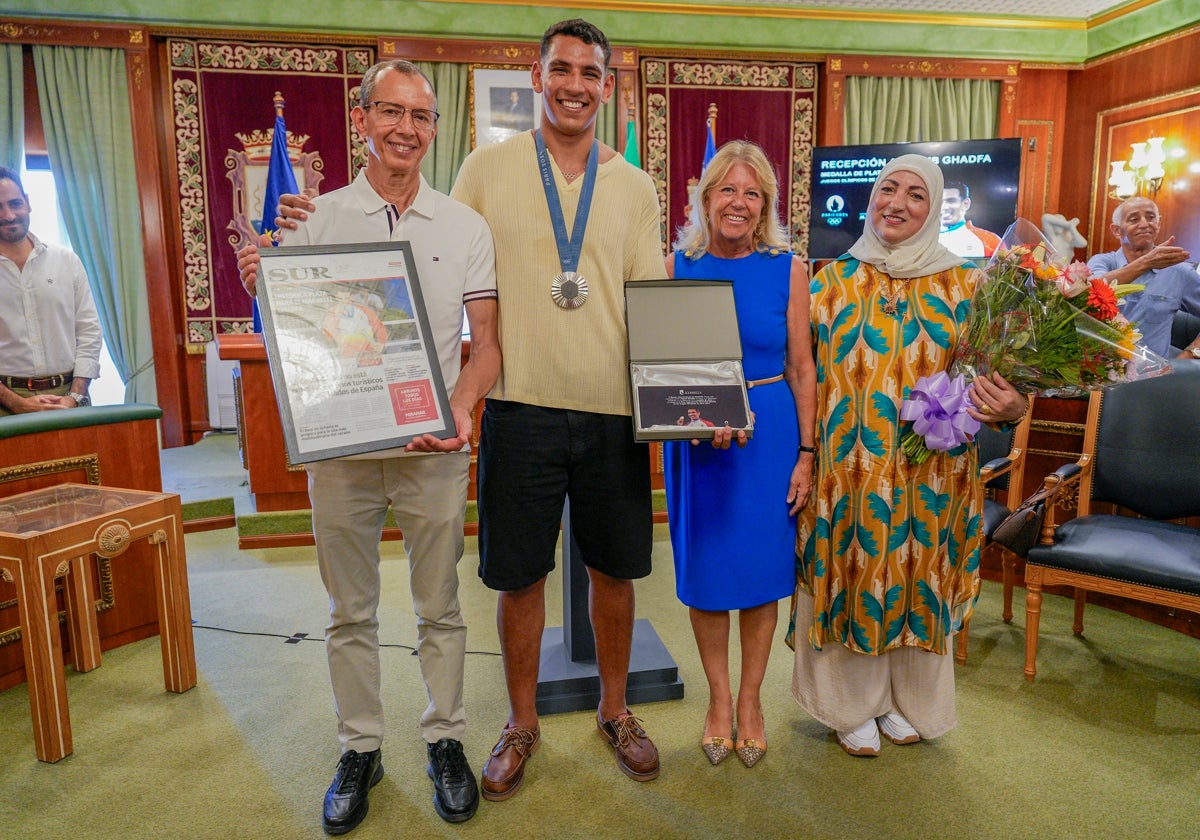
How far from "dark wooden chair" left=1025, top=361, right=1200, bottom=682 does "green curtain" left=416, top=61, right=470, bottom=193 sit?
4865 mm

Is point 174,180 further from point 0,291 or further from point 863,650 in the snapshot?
point 863,650

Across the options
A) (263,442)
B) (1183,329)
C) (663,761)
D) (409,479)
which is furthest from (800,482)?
(1183,329)

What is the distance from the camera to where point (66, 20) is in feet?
18.2

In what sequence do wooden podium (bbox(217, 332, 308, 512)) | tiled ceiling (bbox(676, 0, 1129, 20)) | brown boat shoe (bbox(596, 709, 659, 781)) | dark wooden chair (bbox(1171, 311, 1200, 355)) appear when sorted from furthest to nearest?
1. tiled ceiling (bbox(676, 0, 1129, 20))
2. dark wooden chair (bbox(1171, 311, 1200, 355))
3. wooden podium (bbox(217, 332, 308, 512))
4. brown boat shoe (bbox(596, 709, 659, 781))

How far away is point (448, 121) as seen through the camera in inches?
242

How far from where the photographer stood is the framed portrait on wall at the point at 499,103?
6113 mm

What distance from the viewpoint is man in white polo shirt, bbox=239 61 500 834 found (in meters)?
1.71

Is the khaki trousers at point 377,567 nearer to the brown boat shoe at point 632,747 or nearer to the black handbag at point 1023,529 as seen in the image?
the brown boat shoe at point 632,747

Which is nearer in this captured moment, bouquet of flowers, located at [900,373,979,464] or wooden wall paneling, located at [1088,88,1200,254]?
bouquet of flowers, located at [900,373,979,464]

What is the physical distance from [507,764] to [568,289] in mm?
1221

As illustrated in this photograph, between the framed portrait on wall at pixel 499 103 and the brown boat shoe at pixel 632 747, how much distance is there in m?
5.08

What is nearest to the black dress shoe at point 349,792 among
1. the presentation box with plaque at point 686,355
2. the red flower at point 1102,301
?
the presentation box with plaque at point 686,355

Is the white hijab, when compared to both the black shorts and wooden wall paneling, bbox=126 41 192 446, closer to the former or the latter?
the black shorts

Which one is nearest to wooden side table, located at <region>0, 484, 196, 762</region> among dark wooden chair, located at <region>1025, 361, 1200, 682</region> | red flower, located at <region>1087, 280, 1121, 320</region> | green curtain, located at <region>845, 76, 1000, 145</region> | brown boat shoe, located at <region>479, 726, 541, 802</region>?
brown boat shoe, located at <region>479, 726, 541, 802</region>
